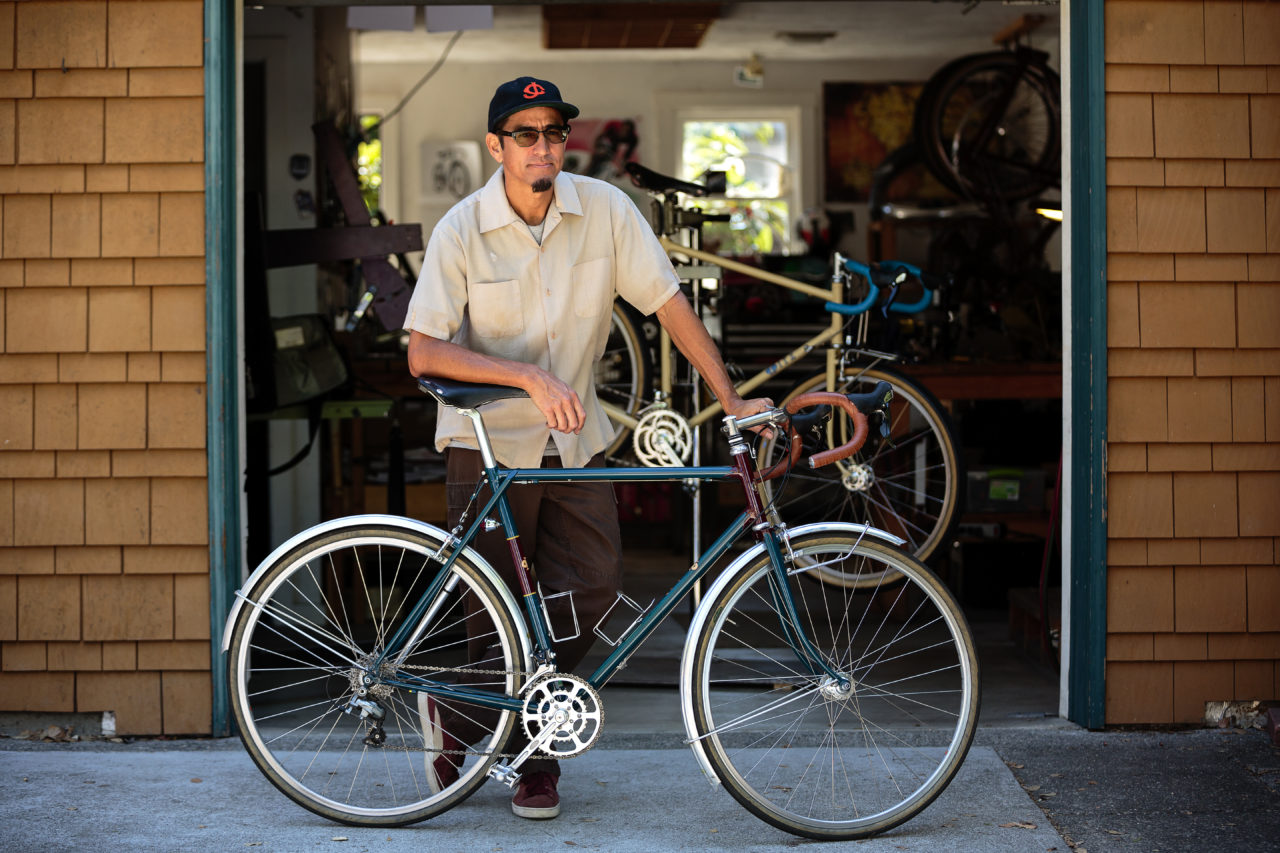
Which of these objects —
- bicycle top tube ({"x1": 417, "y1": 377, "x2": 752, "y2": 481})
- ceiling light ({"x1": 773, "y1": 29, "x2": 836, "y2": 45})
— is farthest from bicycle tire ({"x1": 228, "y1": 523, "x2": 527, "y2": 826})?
ceiling light ({"x1": 773, "y1": 29, "x2": 836, "y2": 45})

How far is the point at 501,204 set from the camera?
10.3 ft

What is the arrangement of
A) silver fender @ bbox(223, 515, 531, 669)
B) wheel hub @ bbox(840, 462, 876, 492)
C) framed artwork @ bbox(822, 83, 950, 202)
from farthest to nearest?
framed artwork @ bbox(822, 83, 950, 202)
wheel hub @ bbox(840, 462, 876, 492)
silver fender @ bbox(223, 515, 531, 669)

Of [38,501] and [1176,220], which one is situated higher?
[1176,220]

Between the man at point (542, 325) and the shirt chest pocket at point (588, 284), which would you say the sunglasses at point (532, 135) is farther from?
the shirt chest pocket at point (588, 284)

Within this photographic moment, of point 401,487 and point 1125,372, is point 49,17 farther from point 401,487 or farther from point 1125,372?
point 1125,372

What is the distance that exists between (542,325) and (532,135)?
1.46ft

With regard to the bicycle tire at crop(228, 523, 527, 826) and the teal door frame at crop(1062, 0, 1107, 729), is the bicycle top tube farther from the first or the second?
the teal door frame at crop(1062, 0, 1107, 729)

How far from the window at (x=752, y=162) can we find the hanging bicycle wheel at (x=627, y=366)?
6.27 metres

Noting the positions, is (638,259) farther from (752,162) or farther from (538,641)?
(752,162)

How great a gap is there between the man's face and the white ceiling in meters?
6.20

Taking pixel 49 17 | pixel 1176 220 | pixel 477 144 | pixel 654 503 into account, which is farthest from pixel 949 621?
pixel 477 144

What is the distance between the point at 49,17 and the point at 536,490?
2042mm

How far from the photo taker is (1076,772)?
3.55m

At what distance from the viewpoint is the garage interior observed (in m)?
5.23
